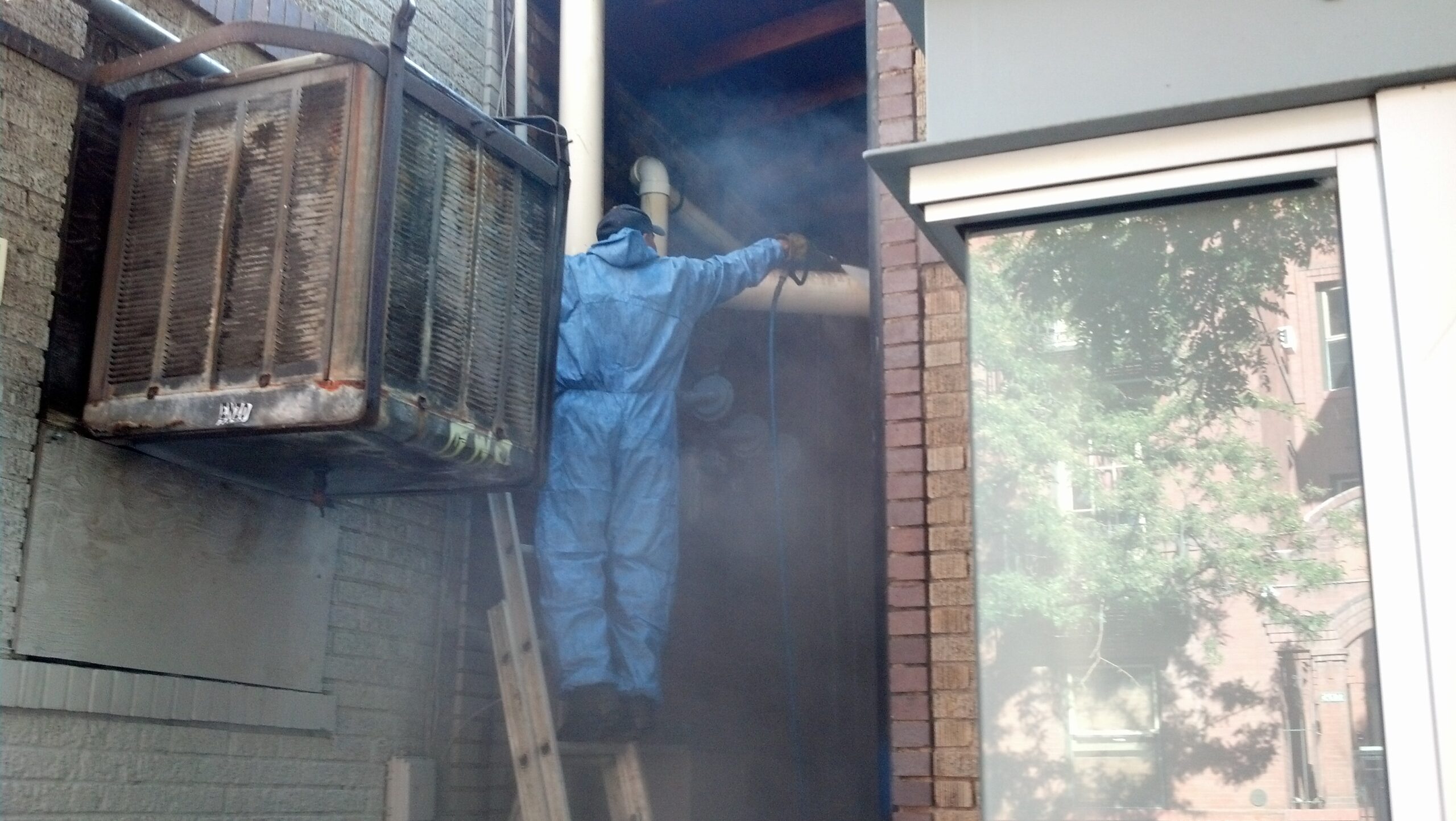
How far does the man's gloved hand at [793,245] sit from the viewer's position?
541 centimetres

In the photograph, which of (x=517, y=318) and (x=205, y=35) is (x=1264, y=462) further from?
(x=205, y=35)

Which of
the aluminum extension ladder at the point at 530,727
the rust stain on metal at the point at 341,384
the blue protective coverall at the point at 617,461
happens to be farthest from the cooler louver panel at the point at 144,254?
the blue protective coverall at the point at 617,461

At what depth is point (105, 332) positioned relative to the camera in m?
3.76

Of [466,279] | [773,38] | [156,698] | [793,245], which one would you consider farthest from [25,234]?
[773,38]

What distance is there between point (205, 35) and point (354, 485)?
1362mm

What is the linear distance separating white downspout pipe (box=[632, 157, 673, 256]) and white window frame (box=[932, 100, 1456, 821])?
338cm

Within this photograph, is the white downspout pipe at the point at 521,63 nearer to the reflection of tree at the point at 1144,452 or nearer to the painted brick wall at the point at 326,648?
the painted brick wall at the point at 326,648

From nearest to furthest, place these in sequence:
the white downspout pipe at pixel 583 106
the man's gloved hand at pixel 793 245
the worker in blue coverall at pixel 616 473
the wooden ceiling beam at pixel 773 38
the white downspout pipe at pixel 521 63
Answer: the worker in blue coverall at pixel 616 473
the man's gloved hand at pixel 793 245
the white downspout pipe at pixel 583 106
the white downspout pipe at pixel 521 63
the wooden ceiling beam at pixel 773 38

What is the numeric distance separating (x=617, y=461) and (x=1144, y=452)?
2350 millimetres

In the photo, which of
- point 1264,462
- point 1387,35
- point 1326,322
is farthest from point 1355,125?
point 1264,462

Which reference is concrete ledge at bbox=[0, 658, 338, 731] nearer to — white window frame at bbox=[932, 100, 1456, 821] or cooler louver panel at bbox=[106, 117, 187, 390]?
cooler louver panel at bbox=[106, 117, 187, 390]

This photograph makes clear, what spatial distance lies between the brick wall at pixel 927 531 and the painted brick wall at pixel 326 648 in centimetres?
174

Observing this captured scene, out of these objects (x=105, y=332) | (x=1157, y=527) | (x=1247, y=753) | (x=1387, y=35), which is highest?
(x=1387, y=35)

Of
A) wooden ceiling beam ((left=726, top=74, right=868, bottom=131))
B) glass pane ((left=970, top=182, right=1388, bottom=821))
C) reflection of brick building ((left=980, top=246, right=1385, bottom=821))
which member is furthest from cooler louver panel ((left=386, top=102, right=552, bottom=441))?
wooden ceiling beam ((left=726, top=74, right=868, bottom=131))
